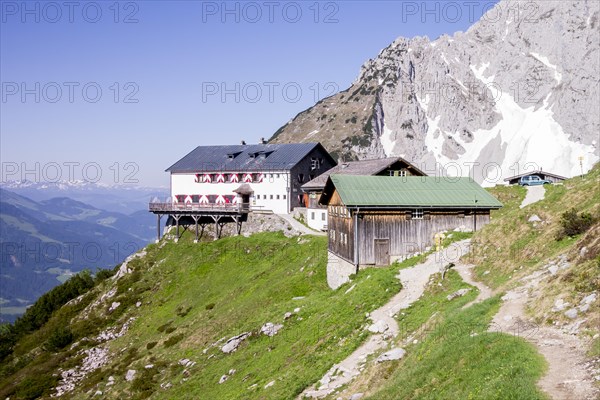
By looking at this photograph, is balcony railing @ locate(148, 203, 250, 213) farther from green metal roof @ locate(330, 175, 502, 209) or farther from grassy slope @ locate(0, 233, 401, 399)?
green metal roof @ locate(330, 175, 502, 209)

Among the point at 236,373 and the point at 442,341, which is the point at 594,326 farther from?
the point at 236,373

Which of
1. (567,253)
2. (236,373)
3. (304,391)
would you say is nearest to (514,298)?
(567,253)

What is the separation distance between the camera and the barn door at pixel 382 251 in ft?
137

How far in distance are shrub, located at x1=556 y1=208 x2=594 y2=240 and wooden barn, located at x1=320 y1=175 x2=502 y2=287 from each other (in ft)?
45.9

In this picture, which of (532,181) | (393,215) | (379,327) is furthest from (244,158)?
(379,327)

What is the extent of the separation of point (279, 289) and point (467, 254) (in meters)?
18.8

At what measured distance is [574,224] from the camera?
93.7ft

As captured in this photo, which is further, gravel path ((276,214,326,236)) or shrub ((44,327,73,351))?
gravel path ((276,214,326,236))

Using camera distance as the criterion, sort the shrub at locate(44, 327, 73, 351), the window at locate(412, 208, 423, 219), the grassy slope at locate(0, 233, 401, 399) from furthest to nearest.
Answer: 1. the shrub at locate(44, 327, 73, 351)
2. the window at locate(412, 208, 423, 219)
3. the grassy slope at locate(0, 233, 401, 399)

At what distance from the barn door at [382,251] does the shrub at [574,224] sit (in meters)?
14.5

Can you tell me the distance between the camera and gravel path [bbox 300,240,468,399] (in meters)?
23.8

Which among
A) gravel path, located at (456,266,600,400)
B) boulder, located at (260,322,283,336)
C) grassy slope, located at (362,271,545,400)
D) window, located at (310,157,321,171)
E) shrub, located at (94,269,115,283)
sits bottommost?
shrub, located at (94,269,115,283)

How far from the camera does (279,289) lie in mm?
47969

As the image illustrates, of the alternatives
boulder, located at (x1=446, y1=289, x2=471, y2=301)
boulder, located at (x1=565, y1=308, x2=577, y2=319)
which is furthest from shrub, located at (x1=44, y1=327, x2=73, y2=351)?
boulder, located at (x1=565, y1=308, x2=577, y2=319)
